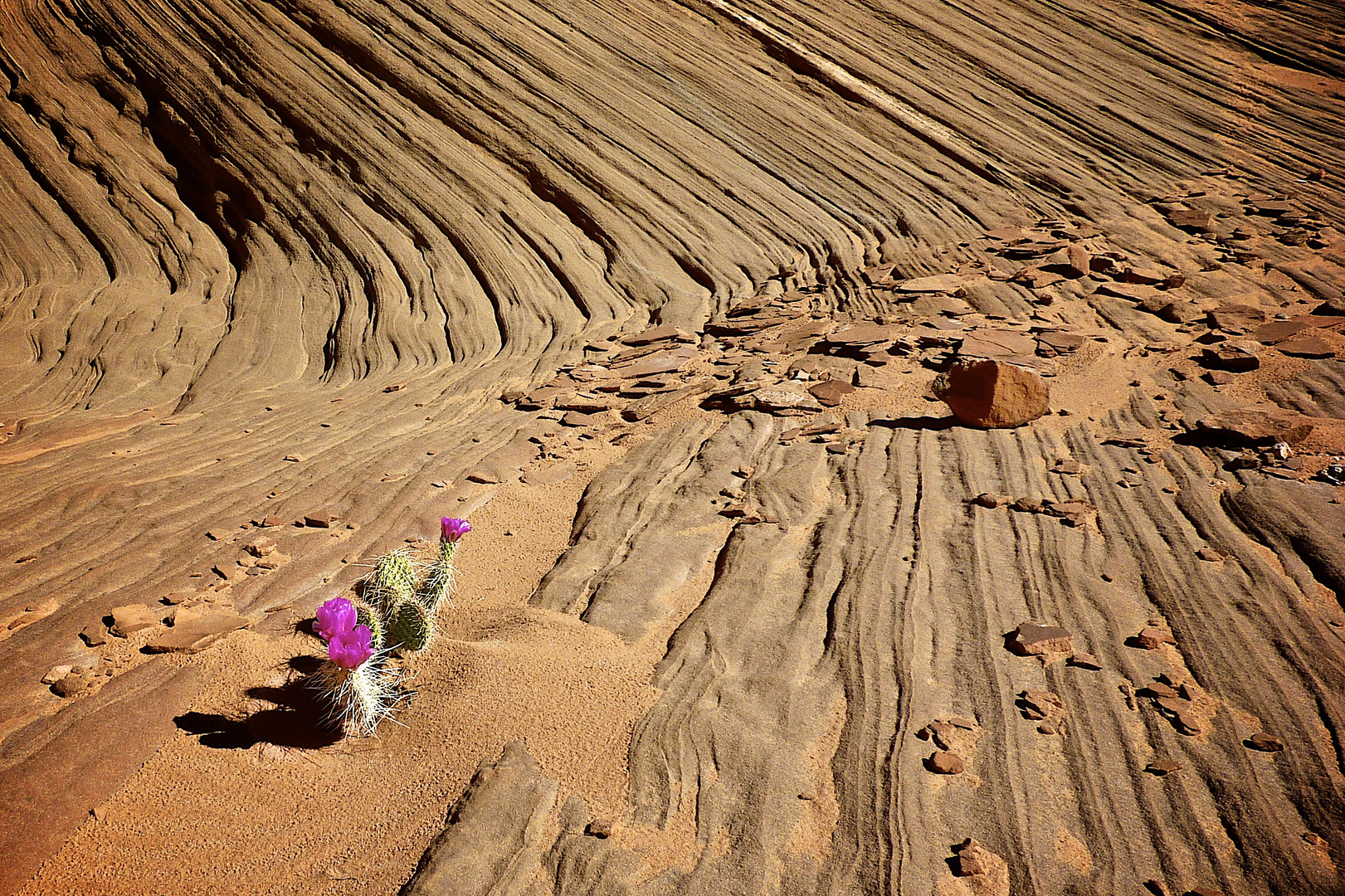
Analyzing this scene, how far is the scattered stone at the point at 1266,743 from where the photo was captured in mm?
2748

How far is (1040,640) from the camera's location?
10.9 ft

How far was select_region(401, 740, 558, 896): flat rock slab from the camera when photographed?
251cm

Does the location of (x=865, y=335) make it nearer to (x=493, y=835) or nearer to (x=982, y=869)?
(x=982, y=869)

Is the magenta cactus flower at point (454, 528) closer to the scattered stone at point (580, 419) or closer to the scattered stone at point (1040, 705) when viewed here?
the scattered stone at point (1040, 705)

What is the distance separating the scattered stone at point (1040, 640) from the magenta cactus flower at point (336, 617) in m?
2.66

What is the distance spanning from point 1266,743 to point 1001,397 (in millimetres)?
2784

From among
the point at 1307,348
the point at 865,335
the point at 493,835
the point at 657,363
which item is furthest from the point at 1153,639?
the point at 657,363

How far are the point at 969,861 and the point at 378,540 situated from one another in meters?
3.59

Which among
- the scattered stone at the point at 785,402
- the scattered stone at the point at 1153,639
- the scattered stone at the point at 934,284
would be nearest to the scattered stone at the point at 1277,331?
the scattered stone at the point at 934,284

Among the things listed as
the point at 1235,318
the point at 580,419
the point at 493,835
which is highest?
the point at 1235,318

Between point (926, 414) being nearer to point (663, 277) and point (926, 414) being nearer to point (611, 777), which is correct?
point (611, 777)

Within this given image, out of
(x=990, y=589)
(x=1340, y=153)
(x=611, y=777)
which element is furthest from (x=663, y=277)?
(x=1340, y=153)

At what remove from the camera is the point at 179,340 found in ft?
31.2

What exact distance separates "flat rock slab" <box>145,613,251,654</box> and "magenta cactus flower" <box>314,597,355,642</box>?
107cm
